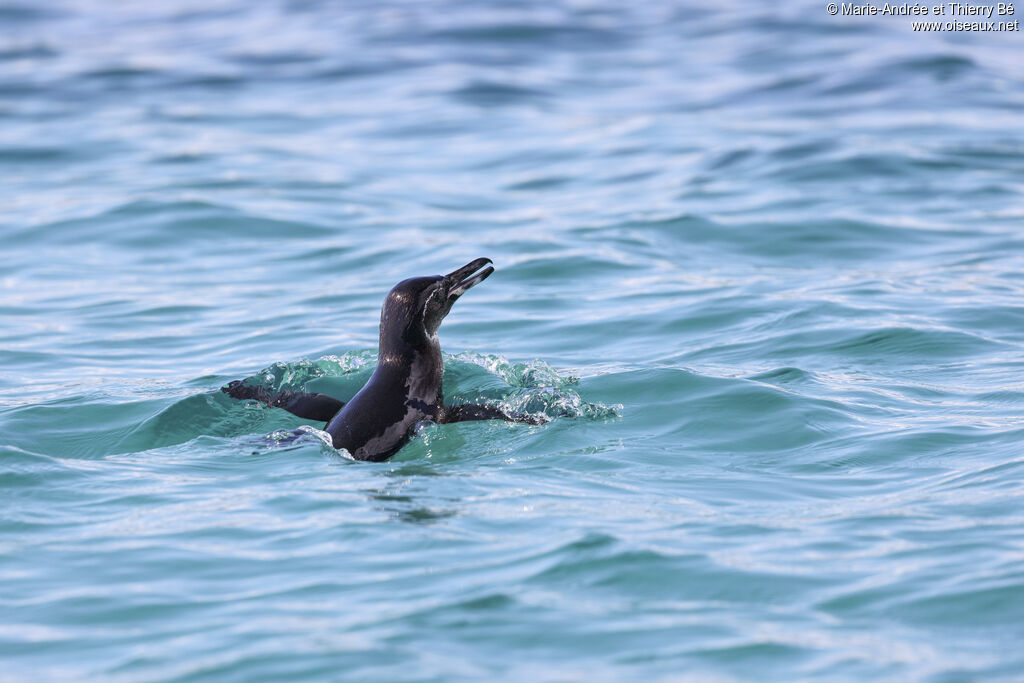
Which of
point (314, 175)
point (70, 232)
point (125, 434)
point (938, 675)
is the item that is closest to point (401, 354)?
point (125, 434)

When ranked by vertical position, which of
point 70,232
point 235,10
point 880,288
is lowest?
point 880,288

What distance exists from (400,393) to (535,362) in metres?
1.91

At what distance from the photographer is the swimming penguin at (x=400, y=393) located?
8148 millimetres

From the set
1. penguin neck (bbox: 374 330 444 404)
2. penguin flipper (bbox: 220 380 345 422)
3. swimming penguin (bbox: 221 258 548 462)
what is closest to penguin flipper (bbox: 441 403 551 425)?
swimming penguin (bbox: 221 258 548 462)

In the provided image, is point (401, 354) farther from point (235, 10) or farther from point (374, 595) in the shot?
point (235, 10)

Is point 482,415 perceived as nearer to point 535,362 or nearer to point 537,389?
point 537,389

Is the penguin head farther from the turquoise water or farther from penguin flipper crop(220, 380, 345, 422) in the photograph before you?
the turquoise water

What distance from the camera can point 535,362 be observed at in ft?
33.4

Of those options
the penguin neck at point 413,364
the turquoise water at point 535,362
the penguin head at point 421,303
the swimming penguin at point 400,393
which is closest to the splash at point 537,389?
the turquoise water at point 535,362

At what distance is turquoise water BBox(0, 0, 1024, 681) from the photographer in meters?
5.73

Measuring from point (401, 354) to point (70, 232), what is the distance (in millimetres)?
8307

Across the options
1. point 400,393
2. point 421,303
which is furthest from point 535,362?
point 400,393

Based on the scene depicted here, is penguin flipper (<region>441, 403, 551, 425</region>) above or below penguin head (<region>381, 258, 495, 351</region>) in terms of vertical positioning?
below

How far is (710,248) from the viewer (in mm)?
14305
